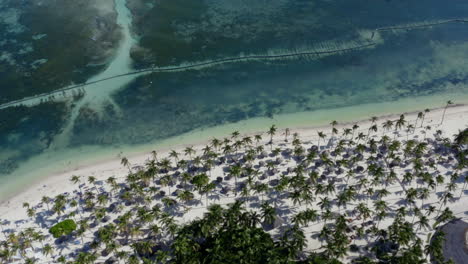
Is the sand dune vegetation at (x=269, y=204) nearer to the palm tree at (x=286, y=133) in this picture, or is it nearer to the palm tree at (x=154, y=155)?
the palm tree at (x=154, y=155)

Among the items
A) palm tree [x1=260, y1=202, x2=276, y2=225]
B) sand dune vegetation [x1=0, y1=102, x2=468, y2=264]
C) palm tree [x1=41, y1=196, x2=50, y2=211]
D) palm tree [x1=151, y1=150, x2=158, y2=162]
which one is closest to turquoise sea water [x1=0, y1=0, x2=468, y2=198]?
palm tree [x1=151, y1=150, x2=158, y2=162]

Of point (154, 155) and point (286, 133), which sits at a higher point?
point (286, 133)

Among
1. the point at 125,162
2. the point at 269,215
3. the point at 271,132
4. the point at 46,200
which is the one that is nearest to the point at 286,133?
the point at 271,132

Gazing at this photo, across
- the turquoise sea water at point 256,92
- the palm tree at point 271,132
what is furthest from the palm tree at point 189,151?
the palm tree at point 271,132

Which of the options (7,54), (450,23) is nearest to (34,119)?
(7,54)

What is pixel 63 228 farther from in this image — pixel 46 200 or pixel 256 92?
pixel 256 92

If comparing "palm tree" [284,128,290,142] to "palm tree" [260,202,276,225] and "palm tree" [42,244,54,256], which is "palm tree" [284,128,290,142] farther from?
"palm tree" [42,244,54,256]
